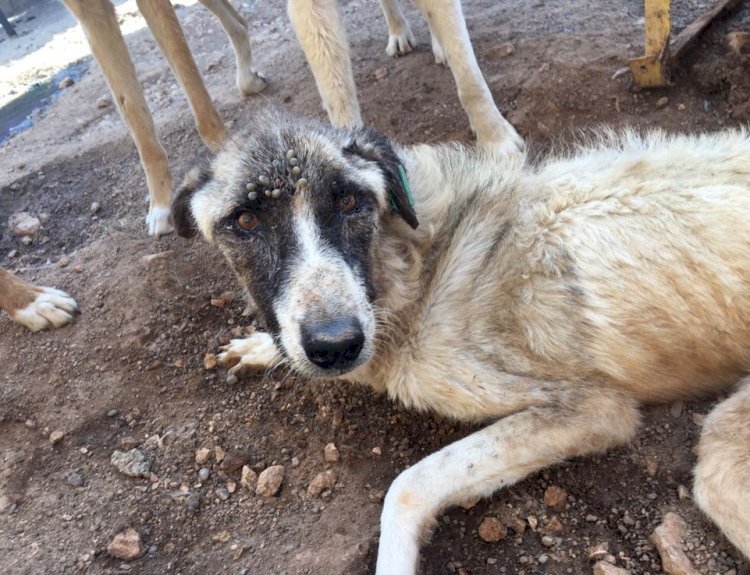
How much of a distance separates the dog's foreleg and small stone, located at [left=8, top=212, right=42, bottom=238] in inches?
160

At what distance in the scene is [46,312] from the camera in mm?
3986

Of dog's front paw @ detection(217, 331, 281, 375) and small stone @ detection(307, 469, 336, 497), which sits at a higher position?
dog's front paw @ detection(217, 331, 281, 375)

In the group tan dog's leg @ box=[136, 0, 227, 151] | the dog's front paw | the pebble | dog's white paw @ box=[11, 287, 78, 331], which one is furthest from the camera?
tan dog's leg @ box=[136, 0, 227, 151]

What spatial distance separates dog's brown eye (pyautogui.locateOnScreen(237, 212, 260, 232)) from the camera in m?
2.71

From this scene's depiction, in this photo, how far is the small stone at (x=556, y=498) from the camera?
2629mm

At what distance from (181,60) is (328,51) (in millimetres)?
1311

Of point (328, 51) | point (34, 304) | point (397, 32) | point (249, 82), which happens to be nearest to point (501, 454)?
point (328, 51)

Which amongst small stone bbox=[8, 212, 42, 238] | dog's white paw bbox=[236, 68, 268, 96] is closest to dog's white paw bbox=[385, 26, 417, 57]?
dog's white paw bbox=[236, 68, 268, 96]

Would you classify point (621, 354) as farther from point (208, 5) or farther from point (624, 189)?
point (208, 5)

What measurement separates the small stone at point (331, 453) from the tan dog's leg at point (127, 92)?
2.32m

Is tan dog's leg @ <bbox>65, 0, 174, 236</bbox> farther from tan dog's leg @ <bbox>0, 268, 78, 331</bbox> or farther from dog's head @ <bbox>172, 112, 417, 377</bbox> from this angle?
dog's head @ <bbox>172, 112, 417, 377</bbox>

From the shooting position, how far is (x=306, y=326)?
2.39 m

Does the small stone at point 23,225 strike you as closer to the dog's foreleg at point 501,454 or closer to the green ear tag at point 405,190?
the green ear tag at point 405,190

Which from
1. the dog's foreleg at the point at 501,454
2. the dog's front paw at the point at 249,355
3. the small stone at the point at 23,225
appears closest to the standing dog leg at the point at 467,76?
the dog's front paw at the point at 249,355
